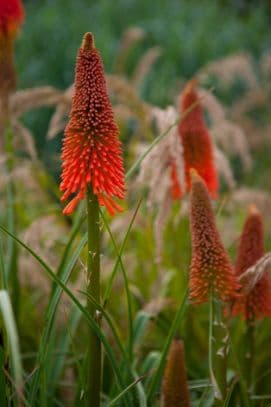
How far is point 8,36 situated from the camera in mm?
3842

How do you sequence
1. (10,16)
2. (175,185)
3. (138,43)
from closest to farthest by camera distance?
(175,185), (10,16), (138,43)

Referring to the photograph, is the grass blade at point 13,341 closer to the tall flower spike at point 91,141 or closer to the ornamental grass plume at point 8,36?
the tall flower spike at point 91,141

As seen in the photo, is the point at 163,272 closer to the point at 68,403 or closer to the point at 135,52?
the point at 68,403

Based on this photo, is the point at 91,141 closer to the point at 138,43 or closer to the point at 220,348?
the point at 220,348

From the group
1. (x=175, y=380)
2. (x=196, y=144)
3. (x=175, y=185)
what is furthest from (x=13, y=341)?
(x=196, y=144)

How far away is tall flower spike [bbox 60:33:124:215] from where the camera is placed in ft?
6.96

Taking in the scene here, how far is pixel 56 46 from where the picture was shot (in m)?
9.42

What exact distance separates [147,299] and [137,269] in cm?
27

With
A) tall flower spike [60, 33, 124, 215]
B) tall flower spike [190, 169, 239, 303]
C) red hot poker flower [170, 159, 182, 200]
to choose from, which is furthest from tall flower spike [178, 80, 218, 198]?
tall flower spike [60, 33, 124, 215]

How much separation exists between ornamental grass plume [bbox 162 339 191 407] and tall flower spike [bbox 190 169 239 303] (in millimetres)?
197

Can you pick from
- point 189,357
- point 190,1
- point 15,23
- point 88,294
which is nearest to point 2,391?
point 88,294

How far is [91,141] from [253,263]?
88 centimetres

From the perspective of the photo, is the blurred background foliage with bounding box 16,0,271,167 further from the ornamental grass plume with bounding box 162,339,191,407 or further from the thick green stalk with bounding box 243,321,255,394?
the ornamental grass plume with bounding box 162,339,191,407

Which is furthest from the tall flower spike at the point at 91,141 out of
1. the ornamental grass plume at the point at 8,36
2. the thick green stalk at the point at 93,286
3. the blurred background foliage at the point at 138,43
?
the blurred background foliage at the point at 138,43
